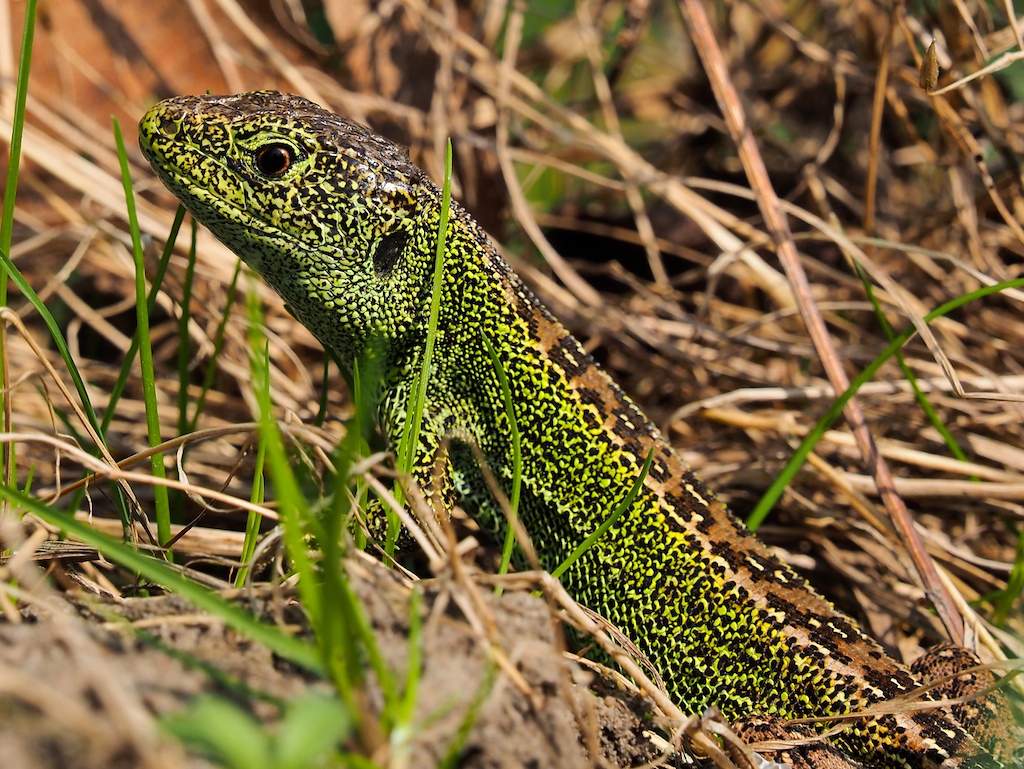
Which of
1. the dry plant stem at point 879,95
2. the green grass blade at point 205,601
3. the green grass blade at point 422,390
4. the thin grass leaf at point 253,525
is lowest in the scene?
the thin grass leaf at point 253,525

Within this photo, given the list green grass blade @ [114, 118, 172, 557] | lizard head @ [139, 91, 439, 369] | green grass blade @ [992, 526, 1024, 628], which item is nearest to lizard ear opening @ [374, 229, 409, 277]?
lizard head @ [139, 91, 439, 369]

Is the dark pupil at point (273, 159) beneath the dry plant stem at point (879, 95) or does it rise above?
beneath

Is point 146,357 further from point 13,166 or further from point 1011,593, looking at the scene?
point 1011,593

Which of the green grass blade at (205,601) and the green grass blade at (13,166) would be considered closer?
the green grass blade at (205,601)

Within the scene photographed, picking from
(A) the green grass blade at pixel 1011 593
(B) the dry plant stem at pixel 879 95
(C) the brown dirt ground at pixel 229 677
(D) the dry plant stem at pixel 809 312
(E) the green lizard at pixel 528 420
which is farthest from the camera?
(B) the dry plant stem at pixel 879 95

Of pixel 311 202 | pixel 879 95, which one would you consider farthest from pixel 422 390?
pixel 879 95

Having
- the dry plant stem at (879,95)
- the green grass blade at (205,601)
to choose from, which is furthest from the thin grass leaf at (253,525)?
the dry plant stem at (879,95)

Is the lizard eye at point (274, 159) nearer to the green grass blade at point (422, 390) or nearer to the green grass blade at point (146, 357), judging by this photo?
the green grass blade at point (146, 357)
